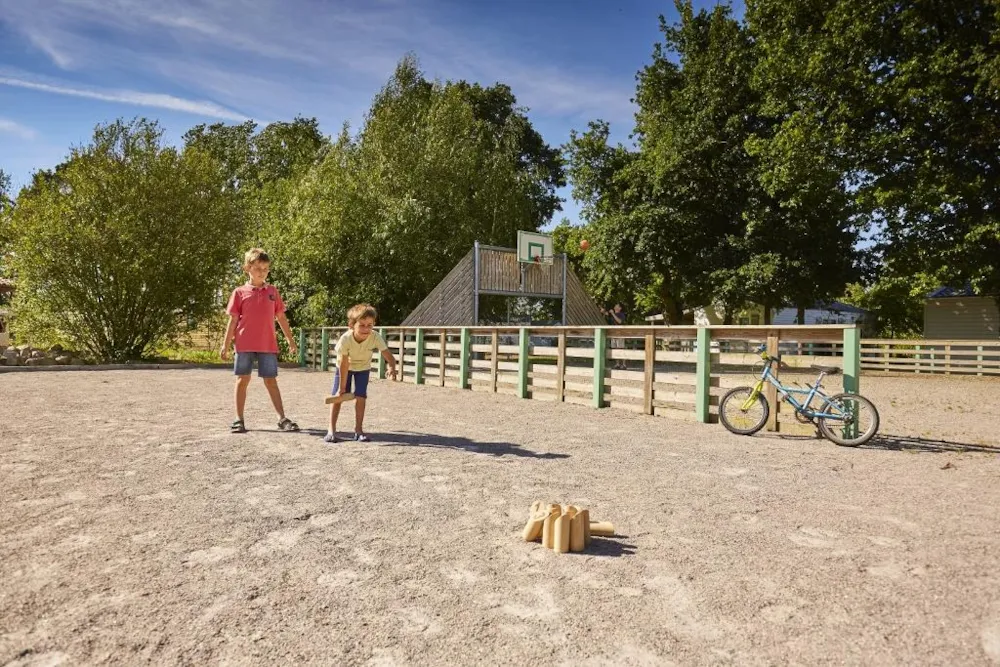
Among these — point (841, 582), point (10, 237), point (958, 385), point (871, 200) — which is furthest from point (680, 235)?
point (841, 582)

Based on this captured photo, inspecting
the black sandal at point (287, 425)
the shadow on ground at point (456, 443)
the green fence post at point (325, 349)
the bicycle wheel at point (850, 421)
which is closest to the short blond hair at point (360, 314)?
the shadow on ground at point (456, 443)

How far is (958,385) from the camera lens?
1717 centimetres

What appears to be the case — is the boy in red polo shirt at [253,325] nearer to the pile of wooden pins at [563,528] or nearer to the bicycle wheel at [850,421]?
the pile of wooden pins at [563,528]

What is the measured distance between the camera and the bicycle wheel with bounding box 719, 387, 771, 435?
25.1ft

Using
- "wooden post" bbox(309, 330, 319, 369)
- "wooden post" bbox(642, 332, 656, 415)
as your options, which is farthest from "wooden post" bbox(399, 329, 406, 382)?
"wooden post" bbox(642, 332, 656, 415)

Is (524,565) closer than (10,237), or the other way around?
(524,565)

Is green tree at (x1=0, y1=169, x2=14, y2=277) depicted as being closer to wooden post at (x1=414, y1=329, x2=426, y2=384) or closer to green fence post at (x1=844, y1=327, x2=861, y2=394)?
wooden post at (x1=414, y1=329, x2=426, y2=384)

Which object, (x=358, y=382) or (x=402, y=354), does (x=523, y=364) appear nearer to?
(x=402, y=354)

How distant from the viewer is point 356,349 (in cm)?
684

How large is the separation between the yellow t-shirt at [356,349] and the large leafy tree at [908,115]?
1831 cm

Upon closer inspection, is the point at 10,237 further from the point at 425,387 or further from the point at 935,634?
the point at 935,634

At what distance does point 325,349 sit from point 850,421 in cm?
1506

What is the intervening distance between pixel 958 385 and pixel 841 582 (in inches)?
682

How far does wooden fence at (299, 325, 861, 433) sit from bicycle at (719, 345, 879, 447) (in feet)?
0.55
